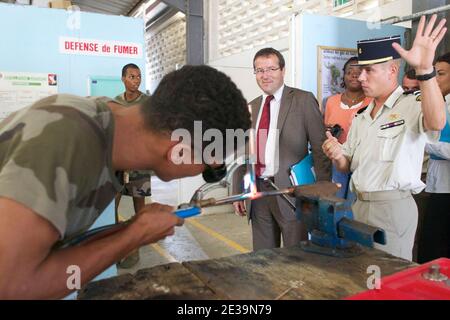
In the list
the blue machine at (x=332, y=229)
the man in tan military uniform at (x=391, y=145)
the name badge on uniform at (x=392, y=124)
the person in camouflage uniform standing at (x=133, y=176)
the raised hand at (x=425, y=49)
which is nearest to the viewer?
the blue machine at (x=332, y=229)

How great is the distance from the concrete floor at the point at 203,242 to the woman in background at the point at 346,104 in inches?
62.7

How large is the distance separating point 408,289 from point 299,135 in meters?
1.36

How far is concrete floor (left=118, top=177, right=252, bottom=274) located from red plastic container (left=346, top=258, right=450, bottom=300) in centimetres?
251

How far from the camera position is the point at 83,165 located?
86cm

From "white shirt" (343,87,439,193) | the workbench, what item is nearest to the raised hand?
"white shirt" (343,87,439,193)

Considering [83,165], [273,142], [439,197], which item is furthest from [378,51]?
[83,165]

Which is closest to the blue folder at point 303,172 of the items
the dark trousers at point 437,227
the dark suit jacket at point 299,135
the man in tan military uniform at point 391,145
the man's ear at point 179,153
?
the dark suit jacket at point 299,135

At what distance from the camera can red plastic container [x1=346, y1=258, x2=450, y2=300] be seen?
978 mm

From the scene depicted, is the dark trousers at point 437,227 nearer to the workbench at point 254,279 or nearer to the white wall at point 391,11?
the workbench at point 254,279

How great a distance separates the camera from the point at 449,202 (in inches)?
91.0

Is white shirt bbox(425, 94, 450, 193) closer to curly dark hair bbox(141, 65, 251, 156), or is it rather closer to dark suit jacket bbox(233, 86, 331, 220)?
dark suit jacket bbox(233, 86, 331, 220)

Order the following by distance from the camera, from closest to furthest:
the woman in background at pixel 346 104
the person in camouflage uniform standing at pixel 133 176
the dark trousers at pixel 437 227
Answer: the dark trousers at pixel 437 227
the woman in background at pixel 346 104
the person in camouflage uniform standing at pixel 133 176

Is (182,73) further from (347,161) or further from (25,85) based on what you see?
(25,85)

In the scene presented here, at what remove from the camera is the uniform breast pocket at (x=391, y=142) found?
1.73 metres
